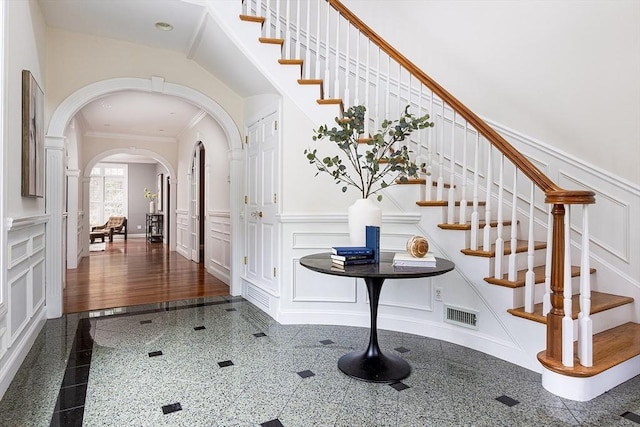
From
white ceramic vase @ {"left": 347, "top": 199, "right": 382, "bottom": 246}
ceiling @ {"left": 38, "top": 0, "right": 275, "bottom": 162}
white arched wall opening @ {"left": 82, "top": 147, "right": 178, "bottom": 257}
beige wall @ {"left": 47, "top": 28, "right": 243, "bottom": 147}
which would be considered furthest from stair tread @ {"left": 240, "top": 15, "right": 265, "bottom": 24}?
white arched wall opening @ {"left": 82, "top": 147, "right": 178, "bottom": 257}

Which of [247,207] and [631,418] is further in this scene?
[247,207]

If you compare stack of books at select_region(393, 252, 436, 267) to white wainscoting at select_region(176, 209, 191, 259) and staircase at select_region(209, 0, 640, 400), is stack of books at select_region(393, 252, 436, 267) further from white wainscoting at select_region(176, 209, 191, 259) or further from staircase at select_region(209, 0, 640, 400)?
white wainscoting at select_region(176, 209, 191, 259)

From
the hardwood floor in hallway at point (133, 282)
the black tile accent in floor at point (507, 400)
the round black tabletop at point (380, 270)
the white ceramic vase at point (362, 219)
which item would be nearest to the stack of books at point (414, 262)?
the round black tabletop at point (380, 270)

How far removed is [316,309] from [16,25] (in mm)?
2997

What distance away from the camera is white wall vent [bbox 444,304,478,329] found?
9.25ft

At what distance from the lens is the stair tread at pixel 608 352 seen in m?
2.09

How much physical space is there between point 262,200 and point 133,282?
8.78ft

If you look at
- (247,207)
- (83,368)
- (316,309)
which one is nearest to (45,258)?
(83,368)

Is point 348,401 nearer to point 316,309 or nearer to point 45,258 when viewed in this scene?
point 316,309

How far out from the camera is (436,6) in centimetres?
401

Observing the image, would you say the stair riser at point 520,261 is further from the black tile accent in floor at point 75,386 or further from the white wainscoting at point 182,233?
the white wainscoting at point 182,233

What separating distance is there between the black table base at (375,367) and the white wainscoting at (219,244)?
2.96 meters

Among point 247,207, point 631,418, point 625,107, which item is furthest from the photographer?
point 247,207

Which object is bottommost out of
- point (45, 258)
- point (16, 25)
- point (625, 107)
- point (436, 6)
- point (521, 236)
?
point (45, 258)
